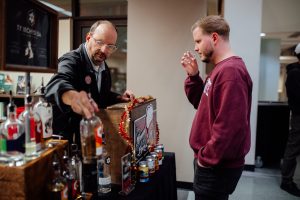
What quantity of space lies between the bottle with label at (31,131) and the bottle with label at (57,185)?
9 cm

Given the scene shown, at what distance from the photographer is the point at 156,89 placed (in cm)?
333

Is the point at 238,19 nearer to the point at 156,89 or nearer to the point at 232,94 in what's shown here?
the point at 156,89

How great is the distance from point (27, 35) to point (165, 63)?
2.36 metres

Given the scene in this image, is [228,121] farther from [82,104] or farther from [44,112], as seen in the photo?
[44,112]

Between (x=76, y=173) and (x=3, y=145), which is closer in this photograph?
(x=3, y=145)

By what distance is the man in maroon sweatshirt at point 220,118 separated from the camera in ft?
4.45

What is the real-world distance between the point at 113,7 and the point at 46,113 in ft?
9.82

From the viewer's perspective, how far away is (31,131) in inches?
37.5

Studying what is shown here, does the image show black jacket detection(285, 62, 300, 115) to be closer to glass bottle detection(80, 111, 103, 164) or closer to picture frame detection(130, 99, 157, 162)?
picture frame detection(130, 99, 157, 162)

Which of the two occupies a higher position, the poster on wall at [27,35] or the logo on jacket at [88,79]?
the poster on wall at [27,35]

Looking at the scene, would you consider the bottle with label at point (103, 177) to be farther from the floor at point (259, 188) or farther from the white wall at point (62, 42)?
the white wall at point (62, 42)

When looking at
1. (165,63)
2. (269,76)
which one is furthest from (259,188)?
(269,76)

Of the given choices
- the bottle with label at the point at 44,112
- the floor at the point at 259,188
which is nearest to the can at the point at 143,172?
the bottle with label at the point at 44,112

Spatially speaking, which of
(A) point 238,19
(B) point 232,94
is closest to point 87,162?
(B) point 232,94
